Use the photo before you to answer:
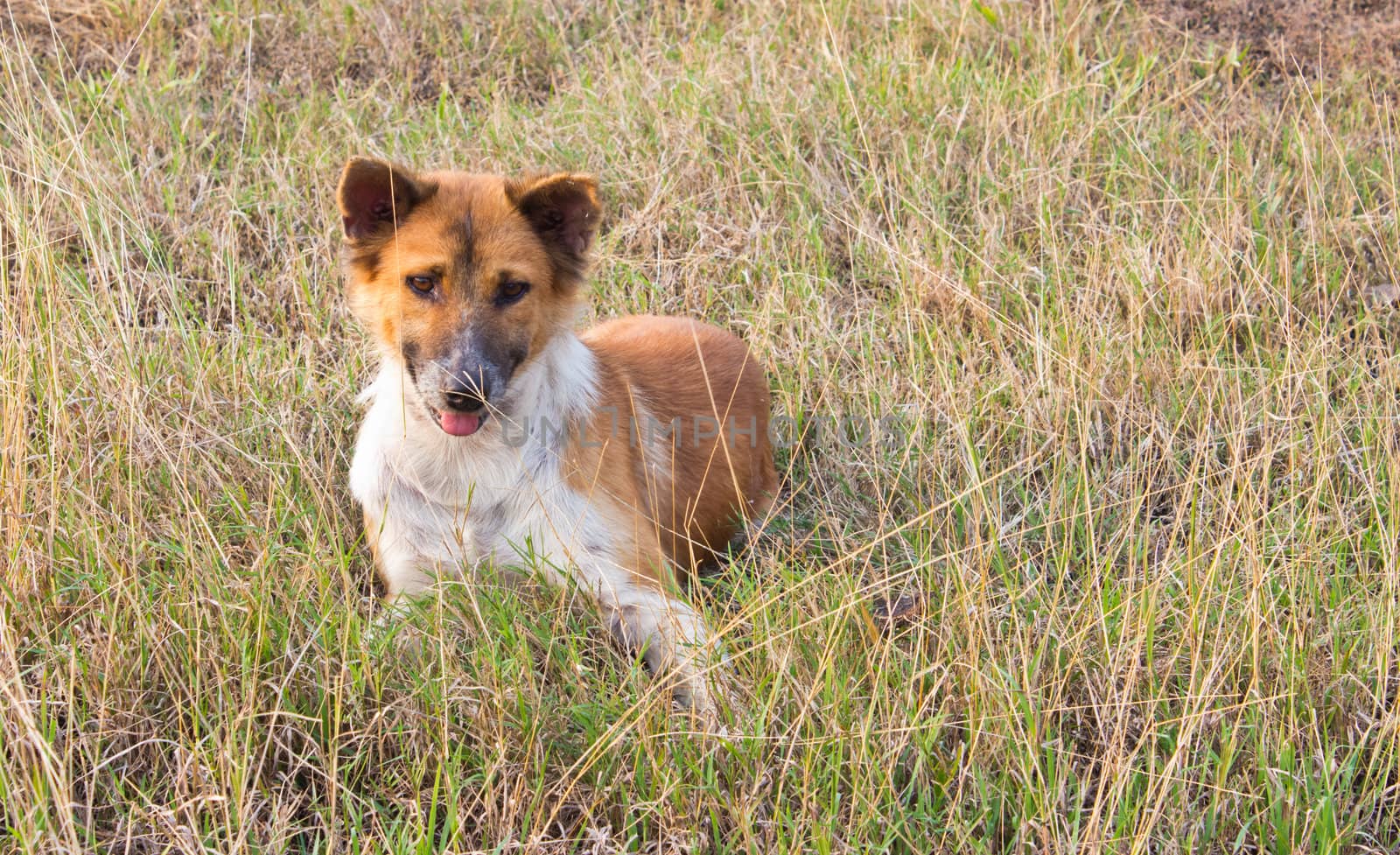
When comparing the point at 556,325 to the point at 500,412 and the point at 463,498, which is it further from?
the point at 463,498

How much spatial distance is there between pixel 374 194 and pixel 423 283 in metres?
0.31

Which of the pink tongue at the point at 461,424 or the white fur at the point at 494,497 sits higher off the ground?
the pink tongue at the point at 461,424

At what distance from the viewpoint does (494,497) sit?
12.6 feet

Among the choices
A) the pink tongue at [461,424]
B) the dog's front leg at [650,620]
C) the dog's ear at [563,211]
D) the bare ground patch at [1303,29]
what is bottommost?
the dog's front leg at [650,620]

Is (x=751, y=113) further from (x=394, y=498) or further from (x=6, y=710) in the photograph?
(x=6, y=710)

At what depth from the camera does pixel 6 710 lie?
113 inches

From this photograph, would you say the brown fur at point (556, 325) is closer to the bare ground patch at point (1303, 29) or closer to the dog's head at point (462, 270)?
the dog's head at point (462, 270)

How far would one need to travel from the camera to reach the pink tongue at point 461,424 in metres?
3.65

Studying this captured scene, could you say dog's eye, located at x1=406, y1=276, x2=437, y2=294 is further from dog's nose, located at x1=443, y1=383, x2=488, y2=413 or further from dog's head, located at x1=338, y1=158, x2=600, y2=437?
dog's nose, located at x1=443, y1=383, x2=488, y2=413

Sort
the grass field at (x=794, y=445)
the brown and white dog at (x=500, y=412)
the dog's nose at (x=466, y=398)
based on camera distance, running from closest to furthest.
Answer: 1. the grass field at (x=794, y=445)
2. the dog's nose at (x=466, y=398)
3. the brown and white dog at (x=500, y=412)

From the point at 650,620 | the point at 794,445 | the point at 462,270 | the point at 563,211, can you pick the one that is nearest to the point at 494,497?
the point at 650,620

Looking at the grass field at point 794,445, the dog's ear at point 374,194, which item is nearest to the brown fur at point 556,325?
the dog's ear at point 374,194

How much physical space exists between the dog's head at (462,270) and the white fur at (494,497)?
12 cm

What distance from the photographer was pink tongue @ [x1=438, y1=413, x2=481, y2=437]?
3.65 meters
